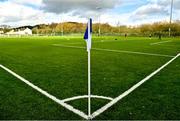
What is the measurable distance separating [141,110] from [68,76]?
3831 millimetres

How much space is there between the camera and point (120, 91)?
20.4 ft

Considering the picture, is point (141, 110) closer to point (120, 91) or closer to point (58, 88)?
point (120, 91)

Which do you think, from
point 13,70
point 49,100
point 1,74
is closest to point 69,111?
point 49,100

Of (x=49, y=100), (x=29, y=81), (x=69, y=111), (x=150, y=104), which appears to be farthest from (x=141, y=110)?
(x=29, y=81)

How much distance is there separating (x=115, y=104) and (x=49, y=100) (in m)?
1.38

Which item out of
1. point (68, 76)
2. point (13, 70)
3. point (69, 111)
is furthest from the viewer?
point (13, 70)

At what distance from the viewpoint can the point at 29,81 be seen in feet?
23.9

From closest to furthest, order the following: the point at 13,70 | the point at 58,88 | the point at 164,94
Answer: the point at 164,94
the point at 58,88
the point at 13,70

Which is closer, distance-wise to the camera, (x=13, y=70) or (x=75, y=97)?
(x=75, y=97)

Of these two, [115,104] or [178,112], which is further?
[115,104]

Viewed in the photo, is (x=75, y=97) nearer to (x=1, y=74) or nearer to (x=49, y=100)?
(x=49, y=100)

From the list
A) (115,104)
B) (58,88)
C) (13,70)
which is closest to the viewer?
(115,104)

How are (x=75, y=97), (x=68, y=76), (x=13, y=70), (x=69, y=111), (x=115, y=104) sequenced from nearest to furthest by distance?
(x=69, y=111), (x=115, y=104), (x=75, y=97), (x=68, y=76), (x=13, y=70)

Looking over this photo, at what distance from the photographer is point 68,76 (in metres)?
8.16
